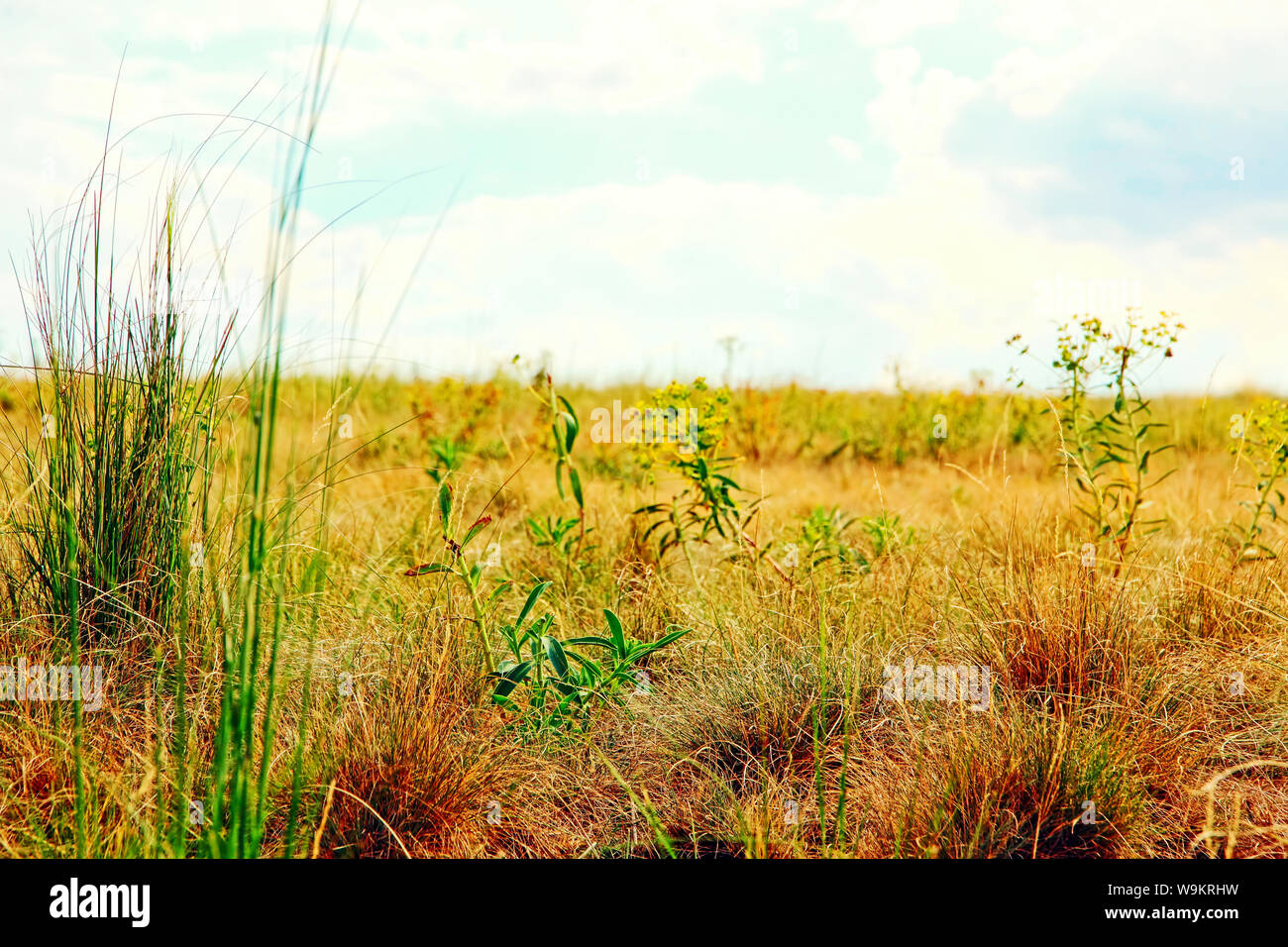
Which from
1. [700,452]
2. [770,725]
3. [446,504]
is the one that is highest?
[700,452]

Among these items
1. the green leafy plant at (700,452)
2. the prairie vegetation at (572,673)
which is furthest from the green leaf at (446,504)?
the green leafy plant at (700,452)

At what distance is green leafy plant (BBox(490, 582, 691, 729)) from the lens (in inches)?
85.9

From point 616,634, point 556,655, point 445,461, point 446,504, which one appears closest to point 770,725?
point 616,634

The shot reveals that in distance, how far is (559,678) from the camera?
2236mm

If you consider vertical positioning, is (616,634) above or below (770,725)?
above

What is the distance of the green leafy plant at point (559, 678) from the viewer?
218 cm

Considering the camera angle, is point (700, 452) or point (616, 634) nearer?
point (616, 634)

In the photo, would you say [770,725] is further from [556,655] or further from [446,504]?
[446,504]

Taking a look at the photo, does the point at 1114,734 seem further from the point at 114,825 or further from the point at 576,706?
the point at 114,825

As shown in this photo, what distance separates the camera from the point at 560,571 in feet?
10.4

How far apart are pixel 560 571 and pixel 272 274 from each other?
180 centimetres

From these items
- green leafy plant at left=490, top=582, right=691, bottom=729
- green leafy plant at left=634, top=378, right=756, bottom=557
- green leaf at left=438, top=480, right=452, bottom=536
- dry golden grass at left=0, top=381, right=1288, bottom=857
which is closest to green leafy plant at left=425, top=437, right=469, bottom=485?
green leaf at left=438, top=480, right=452, bottom=536
